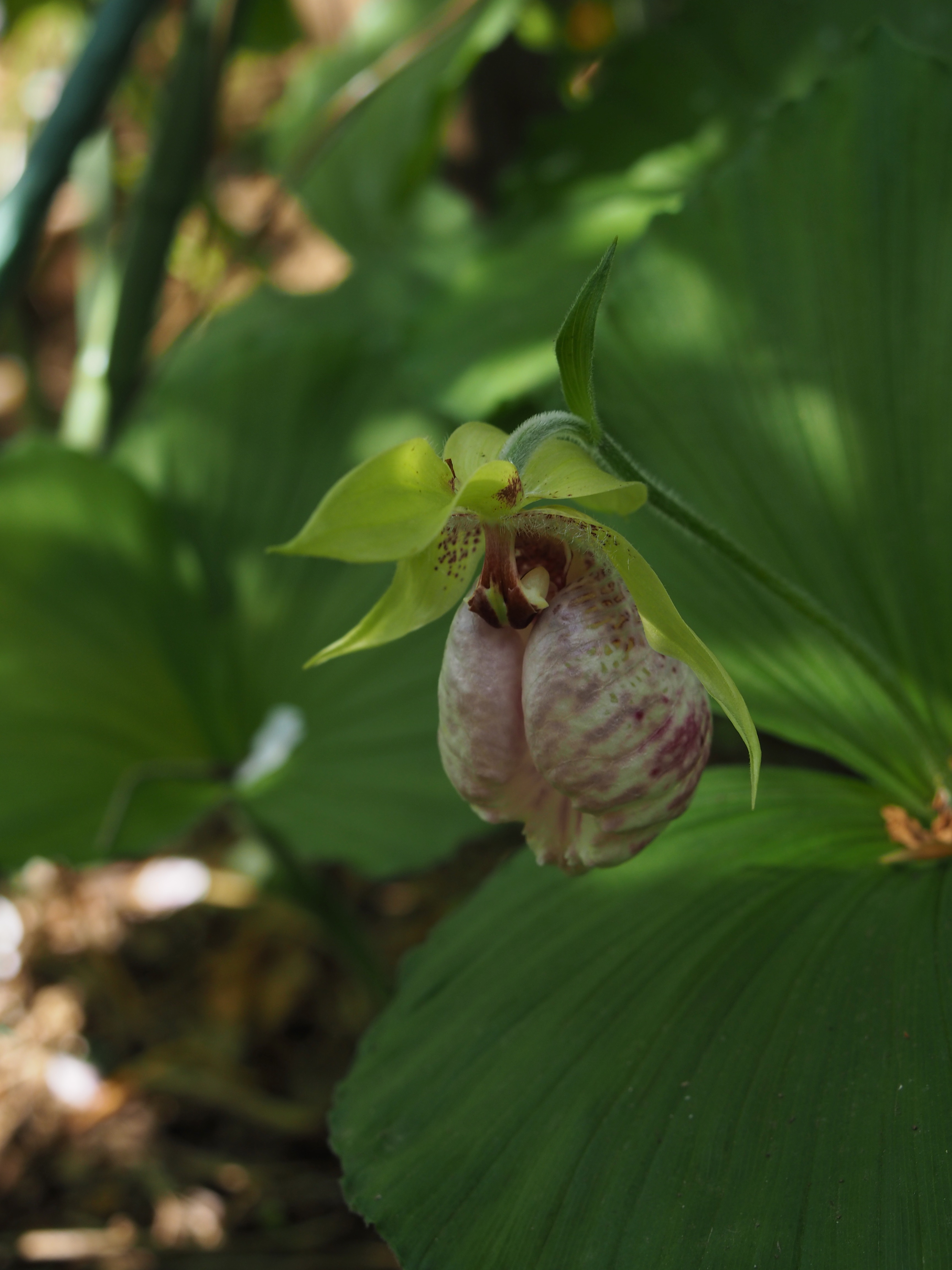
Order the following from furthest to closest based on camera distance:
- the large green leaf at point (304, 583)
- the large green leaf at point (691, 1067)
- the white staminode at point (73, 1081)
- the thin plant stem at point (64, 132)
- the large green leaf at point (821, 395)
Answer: the white staminode at point (73, 1081) < the large green leaf at point (304, 583) < the thin plant stem at point (64, 132) < the large green leaf at point (821, 395) < the large green leaf at point (691, 1067)

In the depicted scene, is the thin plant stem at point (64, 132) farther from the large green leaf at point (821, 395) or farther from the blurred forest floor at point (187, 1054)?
the blurred forest floor at point (187, 1054)

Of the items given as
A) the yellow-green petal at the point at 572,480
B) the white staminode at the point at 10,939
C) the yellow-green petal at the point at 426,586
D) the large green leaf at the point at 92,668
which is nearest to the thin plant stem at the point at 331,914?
the large green leaf at the point at 92,668

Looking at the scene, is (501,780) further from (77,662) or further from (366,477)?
(77,662)

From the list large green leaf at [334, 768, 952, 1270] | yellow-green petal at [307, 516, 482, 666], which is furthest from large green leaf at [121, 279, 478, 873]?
yellow-green petal at [307, 516, 482, 666]

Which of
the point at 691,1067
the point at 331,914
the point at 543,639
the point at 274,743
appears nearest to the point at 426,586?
the point at 543,639

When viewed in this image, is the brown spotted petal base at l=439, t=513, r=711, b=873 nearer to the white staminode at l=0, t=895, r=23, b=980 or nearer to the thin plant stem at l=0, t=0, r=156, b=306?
the thin plant stem at l=0, t=0, r=156, b=306

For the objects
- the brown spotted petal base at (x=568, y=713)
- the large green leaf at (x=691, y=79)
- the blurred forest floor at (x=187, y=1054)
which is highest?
the large green leaf at (x=691, y=79)

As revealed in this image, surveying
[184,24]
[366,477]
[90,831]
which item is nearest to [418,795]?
[90,831]
